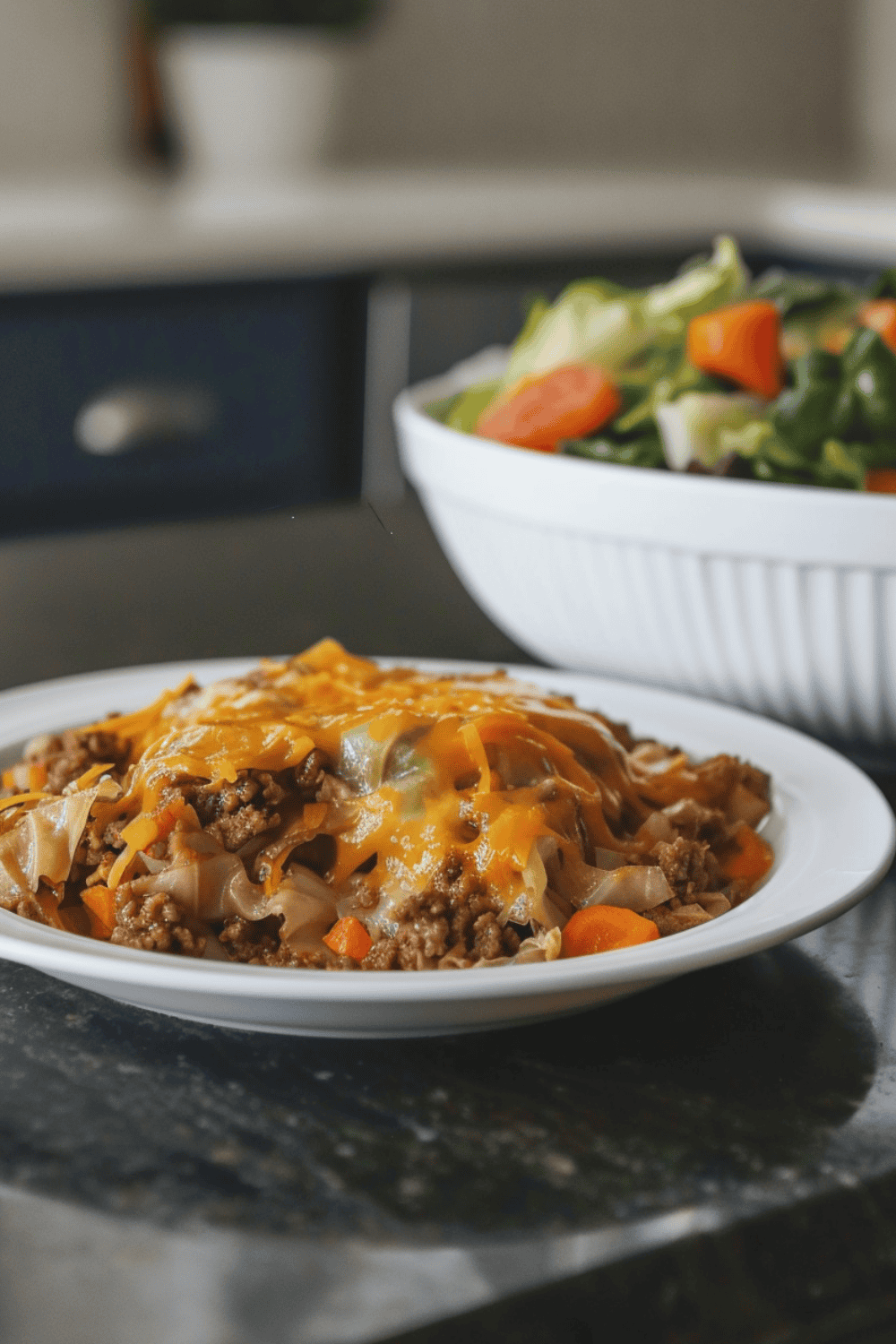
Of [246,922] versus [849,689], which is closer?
[246,922]

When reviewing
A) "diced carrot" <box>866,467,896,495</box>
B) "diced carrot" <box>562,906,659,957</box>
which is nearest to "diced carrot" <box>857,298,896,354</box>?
"diced carrot" <box>866,467,896,495</box>

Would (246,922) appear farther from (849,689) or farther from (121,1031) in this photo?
(849,689)

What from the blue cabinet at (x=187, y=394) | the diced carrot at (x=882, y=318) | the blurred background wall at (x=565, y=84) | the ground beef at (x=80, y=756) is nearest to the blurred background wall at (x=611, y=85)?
the blurred background wall at (x=565, y=84)

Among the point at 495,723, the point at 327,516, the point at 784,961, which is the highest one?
the point at 495,723

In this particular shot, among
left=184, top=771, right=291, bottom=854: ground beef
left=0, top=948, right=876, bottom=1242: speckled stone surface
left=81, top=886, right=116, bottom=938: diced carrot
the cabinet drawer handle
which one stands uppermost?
left=184, top=771, right=291, bottom=854: ground beef

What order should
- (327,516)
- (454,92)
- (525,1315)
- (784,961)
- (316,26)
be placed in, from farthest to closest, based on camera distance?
(454,92) → (316,26) → (327,516) → (784,961) → (525,1315)

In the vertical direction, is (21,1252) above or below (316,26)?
below

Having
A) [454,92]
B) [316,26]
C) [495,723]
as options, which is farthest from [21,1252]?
[454,92]

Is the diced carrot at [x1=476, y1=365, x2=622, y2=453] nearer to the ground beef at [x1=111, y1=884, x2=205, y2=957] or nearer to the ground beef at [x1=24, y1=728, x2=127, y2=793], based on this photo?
the ground beef at [x1=24, y1=728, x2=127, y2=793]
